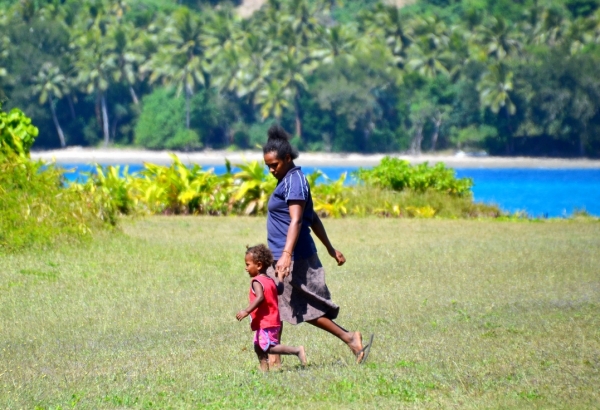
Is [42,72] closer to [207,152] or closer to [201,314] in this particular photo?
[207,152]

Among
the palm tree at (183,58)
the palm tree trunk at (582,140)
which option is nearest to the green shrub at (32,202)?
the palm tree trunk at (582,140)

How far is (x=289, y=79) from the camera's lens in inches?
2931

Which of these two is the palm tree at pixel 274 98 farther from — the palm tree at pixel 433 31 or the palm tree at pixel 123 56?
the palm tree at pixel 433 31

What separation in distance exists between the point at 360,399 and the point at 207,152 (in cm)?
7244

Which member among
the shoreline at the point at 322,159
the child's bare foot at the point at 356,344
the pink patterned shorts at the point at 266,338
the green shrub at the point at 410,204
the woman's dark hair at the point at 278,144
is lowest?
the shoreline at the point at 322,159

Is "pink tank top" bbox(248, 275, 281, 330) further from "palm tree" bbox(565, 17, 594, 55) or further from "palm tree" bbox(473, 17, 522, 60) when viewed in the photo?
"palm tree" bbox(565, 17, 594, 55)

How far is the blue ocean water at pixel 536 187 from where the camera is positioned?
41.9 meters

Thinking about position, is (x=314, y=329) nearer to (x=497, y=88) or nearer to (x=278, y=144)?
(x=278, y=144)

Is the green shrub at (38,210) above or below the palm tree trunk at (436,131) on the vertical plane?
above

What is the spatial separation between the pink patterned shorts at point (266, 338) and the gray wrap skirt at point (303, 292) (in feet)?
0.50

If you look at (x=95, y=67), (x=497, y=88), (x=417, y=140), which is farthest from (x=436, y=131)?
(x=95, y=67)

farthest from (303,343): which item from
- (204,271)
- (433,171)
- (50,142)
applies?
(50,142)

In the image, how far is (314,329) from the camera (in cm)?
890

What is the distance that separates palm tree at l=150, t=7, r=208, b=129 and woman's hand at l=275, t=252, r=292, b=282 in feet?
232
